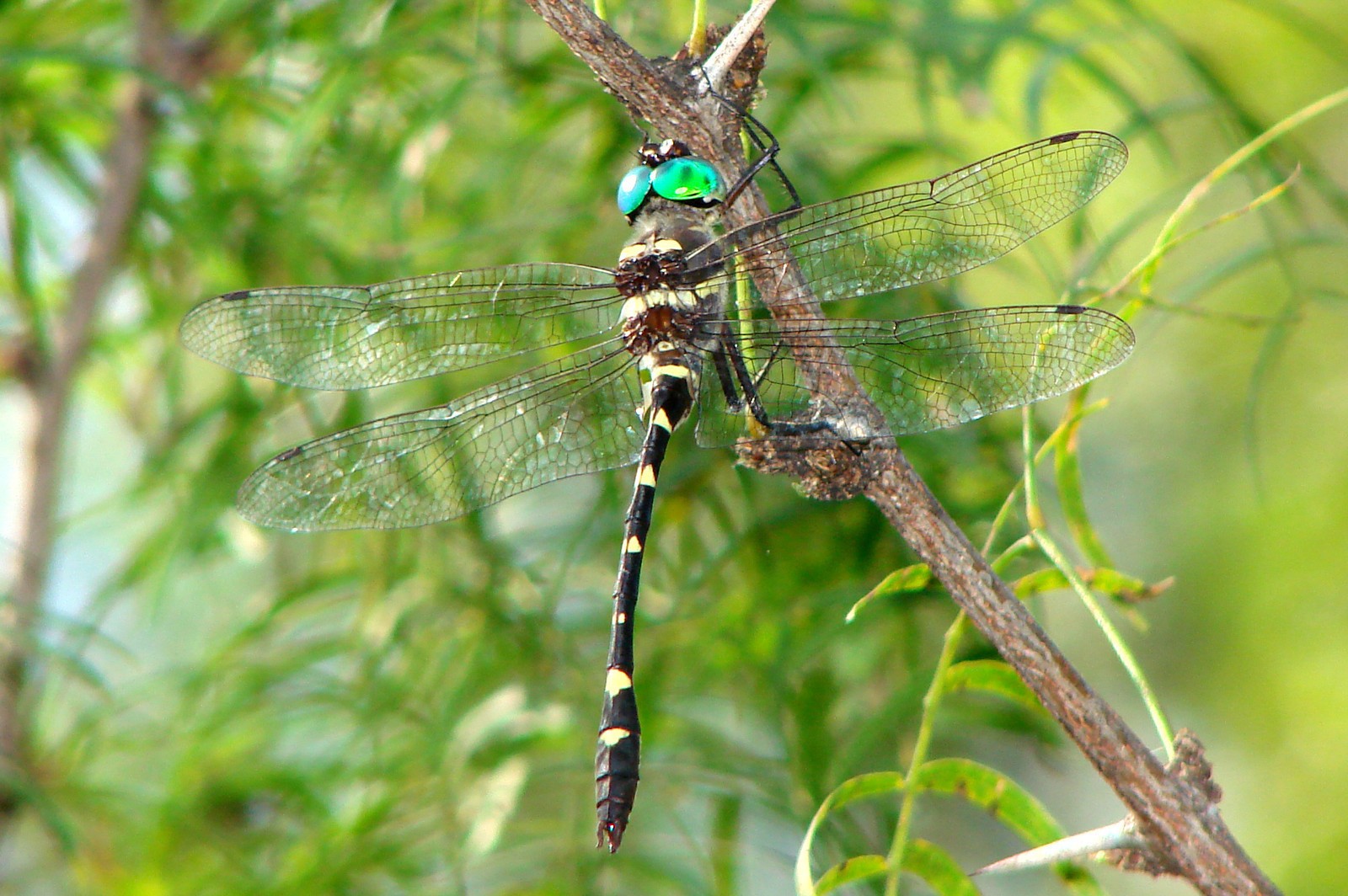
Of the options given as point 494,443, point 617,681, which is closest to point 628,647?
point 617,681

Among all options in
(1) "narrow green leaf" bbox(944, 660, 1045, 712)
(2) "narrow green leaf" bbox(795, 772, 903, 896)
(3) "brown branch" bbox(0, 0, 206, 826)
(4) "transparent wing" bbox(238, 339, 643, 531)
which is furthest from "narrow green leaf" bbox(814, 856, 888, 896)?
(3) "brown branch" bbox(0, 0, 206, 826)

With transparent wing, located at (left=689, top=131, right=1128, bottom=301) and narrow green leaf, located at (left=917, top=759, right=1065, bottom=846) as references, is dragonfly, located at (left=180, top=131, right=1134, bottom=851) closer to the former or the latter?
transparent wing, located at (left=689, top=131, right=1128, bottom=301)

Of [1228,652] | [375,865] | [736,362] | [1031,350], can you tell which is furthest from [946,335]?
[1228,652]

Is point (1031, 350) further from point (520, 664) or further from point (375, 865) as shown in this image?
point (375, 865)

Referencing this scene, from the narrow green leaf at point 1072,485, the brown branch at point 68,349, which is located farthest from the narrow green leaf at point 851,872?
the brown branch at point 68,349

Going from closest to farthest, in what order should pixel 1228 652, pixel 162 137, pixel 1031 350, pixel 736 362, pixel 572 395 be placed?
pixel 1031 350, pixel 736 362, pixel 572 395, pixel 162 137, pixel 1228 652

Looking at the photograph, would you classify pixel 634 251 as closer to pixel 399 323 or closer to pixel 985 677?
pixel 399 323
